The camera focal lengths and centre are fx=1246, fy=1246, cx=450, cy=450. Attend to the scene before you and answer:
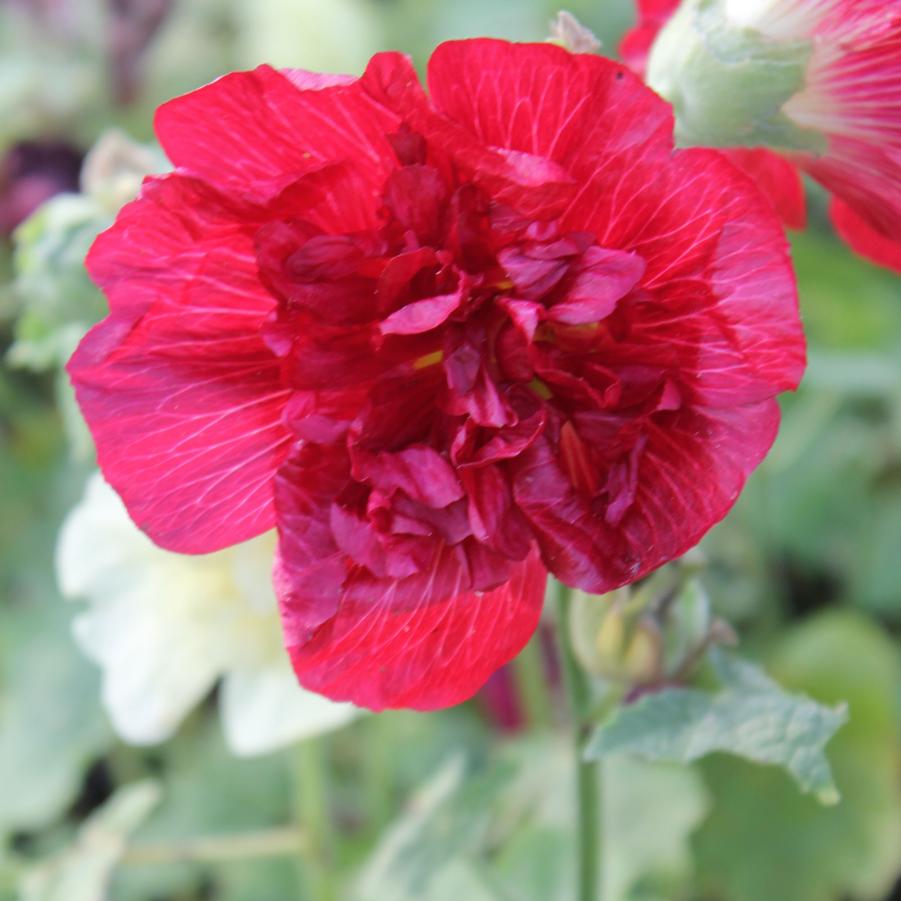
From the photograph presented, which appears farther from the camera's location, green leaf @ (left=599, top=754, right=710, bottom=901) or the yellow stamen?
green leaf @ (left=599, top=754, right=710, bottom=901)

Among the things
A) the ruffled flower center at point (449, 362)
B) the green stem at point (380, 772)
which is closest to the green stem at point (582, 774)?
the ruffled flower center at point (449, 362)

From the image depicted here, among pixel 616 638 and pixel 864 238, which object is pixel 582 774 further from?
pixel 864 238

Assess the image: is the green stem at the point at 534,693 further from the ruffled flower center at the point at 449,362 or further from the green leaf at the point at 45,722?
the ruffled flower center at the point at 449,362

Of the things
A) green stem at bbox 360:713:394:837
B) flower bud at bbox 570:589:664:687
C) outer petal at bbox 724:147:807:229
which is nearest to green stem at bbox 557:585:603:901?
flower bud at bbox 570:589:664:687

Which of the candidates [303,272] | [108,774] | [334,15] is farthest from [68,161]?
[303,272]

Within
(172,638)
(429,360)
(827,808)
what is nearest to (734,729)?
(429,360)

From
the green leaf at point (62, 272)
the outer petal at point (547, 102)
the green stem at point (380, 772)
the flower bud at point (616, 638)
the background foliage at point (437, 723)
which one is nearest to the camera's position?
the outer petal at point (547, 102)

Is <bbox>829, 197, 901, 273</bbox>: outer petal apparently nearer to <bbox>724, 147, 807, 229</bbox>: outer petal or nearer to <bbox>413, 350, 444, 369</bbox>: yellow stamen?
<bbox>724, 147, 807, 229</bbox>: outer petal
